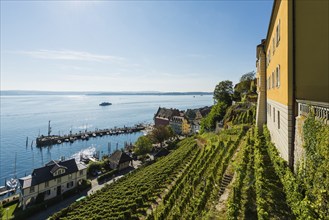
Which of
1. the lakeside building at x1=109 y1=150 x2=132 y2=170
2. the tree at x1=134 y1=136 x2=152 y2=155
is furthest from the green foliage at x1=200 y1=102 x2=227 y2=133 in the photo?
the lakeside building at x1=109 y1=150 x2=132 y2=170

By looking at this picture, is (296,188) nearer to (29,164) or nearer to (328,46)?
(328,46)

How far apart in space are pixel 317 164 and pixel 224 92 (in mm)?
60294

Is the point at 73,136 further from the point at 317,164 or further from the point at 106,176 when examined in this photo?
the point at 317,164

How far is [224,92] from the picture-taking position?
212ft

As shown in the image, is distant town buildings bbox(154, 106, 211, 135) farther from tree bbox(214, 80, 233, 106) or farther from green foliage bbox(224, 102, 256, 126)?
green foliage bbox(224, 102, 256, 126)

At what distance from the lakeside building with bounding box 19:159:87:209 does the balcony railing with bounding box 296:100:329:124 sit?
38.3 meters

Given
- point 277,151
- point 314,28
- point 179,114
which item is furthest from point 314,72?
point 179,114

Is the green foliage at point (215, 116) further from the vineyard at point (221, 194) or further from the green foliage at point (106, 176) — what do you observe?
the green foliage at point (106, 176)

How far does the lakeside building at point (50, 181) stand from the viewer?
31.2 m

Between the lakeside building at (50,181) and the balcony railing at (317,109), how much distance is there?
38342 mm

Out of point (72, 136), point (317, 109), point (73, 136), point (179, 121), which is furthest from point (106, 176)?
point (72, 136)

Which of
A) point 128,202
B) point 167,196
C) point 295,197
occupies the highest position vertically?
point 295,197

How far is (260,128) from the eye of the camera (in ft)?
80.1

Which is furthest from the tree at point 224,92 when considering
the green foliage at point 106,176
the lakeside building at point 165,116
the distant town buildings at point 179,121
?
the green foliage at point 106,176
